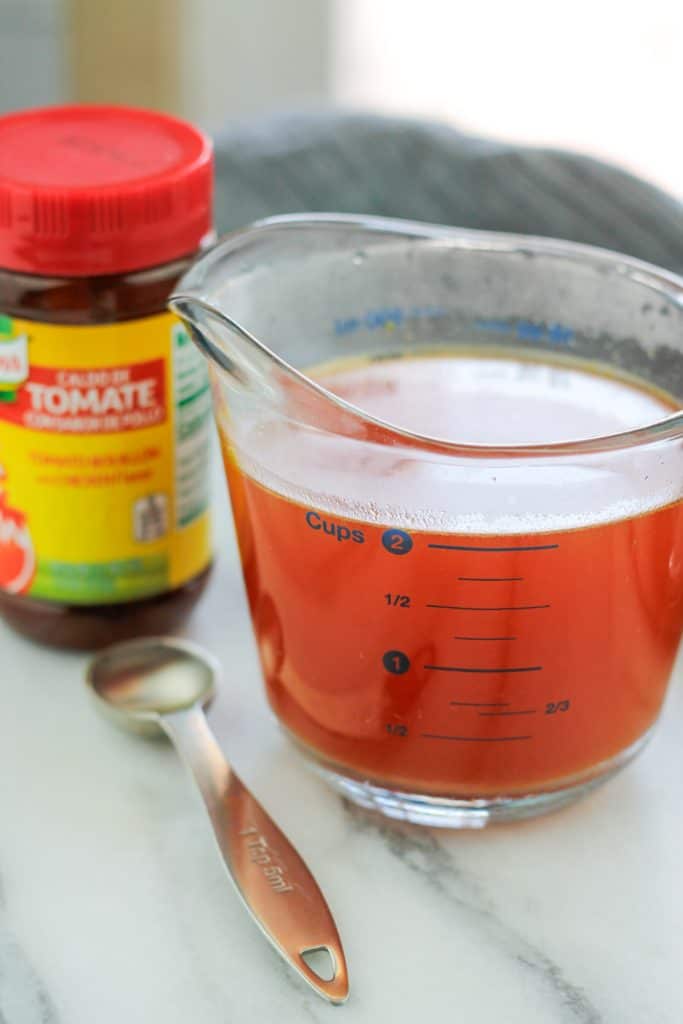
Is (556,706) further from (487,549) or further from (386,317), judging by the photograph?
(386,317)

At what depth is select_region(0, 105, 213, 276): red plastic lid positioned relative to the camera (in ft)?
2.34

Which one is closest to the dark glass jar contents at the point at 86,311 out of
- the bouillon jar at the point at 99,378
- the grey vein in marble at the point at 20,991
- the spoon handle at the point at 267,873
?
the bouillon jar at the point at 99,378

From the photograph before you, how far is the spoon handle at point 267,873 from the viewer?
623 mm

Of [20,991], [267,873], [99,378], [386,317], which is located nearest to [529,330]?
[386,317]

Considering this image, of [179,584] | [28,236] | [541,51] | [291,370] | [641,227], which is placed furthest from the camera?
[541,51]

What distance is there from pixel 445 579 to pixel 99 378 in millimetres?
238

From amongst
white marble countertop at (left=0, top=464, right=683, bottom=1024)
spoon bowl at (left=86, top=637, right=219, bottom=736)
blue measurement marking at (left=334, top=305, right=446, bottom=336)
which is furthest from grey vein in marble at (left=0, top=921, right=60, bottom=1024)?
blue measurement marking at (left=334, top=305, right=446, bottom=336)

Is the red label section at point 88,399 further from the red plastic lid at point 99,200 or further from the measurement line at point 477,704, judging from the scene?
the measurement line at point 477,704

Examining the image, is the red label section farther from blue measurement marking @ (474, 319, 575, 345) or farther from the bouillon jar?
blue measurement marking @ (474, 319, 575, 345)

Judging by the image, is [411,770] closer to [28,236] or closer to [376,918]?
[376,918]

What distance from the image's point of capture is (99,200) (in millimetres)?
714

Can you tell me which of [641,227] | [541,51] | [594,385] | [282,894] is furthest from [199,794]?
[541,51]

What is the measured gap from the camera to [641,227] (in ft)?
3.56

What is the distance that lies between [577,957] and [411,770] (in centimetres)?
12
